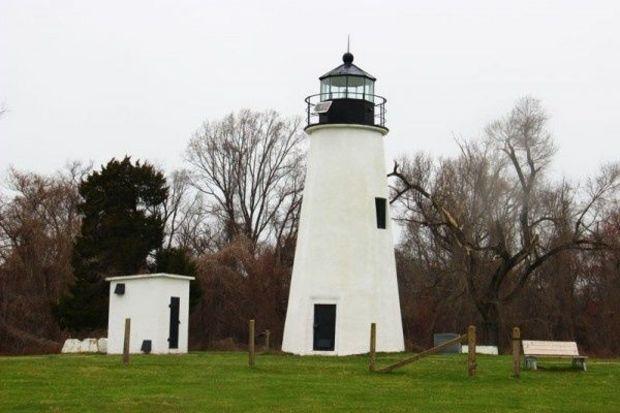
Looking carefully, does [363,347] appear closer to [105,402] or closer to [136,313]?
[136,313]

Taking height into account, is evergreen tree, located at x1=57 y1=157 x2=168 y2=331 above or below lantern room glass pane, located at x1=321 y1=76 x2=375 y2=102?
below

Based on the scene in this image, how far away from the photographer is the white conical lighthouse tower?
3022 cm

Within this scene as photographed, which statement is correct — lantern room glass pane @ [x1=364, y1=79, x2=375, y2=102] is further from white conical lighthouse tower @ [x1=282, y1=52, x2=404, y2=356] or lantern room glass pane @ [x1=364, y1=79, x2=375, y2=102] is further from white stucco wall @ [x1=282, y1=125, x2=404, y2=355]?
white stucco wall @ [x1=282, y1=125, x2=404, y2=355]

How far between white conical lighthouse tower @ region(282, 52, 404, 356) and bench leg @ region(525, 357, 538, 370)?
7606 millimetres

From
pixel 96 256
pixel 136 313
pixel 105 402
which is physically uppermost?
pixel 96 256

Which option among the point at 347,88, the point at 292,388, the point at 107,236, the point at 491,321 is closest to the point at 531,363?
the point at 292,388

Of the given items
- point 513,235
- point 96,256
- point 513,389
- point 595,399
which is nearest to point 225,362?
point 513,389

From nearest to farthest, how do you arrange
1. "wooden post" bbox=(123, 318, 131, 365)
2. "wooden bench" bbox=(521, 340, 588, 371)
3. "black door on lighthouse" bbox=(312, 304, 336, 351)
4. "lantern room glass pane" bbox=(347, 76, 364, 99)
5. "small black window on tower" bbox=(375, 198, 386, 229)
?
"wooden post" bbox=(123, 318, 131, 365), "wooden bench" bbox=(521, 340, 588, 371), "black door on lighthouse" bbox=(312, 304, 336, 351), "small black window on tower" bbox=(375, 198, 386, 229), "lantern room glass pane" bbox=(347, 76, 364, 99)

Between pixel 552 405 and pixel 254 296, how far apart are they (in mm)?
29827

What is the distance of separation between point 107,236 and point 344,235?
11.2 metres

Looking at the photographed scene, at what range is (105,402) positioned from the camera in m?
14.9

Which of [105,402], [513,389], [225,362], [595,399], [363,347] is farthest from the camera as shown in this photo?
[363,347]

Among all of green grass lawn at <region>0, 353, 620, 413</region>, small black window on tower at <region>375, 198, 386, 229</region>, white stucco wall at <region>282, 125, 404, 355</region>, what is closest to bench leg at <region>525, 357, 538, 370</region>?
green grass lawn at <region>0, 353, 620, 413</region>

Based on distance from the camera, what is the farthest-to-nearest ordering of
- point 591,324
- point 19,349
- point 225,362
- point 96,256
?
point 591,324, point 19,349, point 96,256, point 225,362
